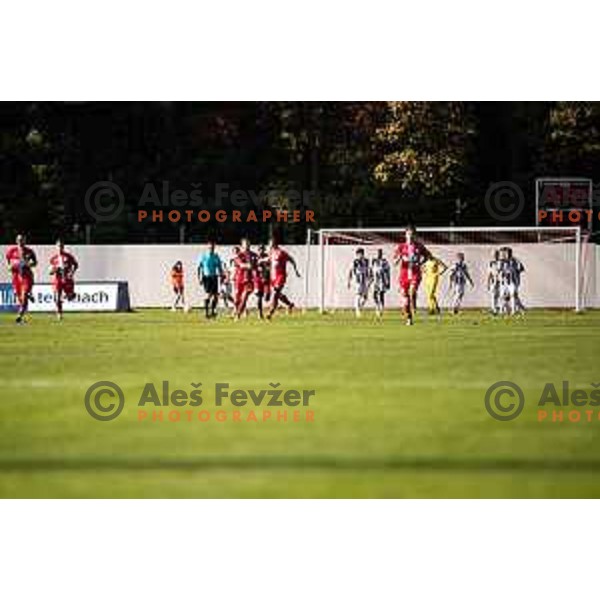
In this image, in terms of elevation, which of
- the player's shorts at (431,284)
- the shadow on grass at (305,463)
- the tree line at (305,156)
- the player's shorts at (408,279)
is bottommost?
the shadow on grass at (305,463)

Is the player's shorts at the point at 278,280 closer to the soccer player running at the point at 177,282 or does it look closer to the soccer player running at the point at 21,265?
the soccer player running at the point at 177,282

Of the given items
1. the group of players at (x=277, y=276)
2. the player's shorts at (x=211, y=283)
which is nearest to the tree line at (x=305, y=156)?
the group of players at (x=277, y=276)

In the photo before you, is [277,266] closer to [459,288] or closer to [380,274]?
[380,274]

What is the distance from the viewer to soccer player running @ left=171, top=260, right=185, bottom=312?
31312 mm

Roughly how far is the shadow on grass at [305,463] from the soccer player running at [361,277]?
20.2 m

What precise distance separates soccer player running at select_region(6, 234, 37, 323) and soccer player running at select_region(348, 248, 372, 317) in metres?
7.50

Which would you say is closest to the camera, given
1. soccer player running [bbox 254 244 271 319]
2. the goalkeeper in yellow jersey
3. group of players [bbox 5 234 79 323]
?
group of players [bbox 5 234 79 323]

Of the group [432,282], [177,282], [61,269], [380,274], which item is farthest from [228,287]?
[61,269]

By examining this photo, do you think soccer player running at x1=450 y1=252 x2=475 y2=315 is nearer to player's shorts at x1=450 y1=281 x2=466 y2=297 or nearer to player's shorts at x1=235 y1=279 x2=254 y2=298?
player's shorts at x1=450 y1=281 x2=466 y2=297

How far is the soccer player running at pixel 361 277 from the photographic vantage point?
29766 millimetres

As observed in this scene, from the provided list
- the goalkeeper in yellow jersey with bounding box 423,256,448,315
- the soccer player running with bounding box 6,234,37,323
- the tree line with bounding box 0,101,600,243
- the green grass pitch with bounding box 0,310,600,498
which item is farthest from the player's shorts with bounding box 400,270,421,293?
the soccer player running with bounding box 6,234,37,323

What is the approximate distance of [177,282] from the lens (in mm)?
31906

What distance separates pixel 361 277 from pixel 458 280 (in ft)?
10.3
